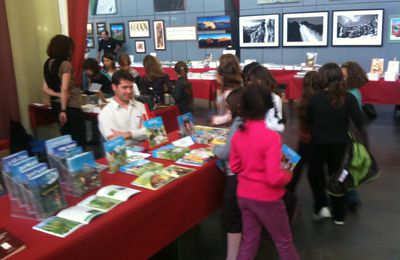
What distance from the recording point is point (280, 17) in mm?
8969

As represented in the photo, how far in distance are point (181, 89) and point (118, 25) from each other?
725 cm

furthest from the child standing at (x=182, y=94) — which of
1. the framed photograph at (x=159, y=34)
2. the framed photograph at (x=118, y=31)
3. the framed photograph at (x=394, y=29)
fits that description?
the framed photograph at (x=118, y=31)

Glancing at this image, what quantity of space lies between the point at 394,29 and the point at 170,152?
6.53m

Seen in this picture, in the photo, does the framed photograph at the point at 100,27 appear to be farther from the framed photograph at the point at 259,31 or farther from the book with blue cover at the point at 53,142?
the book with blue cover at the point at 53,142

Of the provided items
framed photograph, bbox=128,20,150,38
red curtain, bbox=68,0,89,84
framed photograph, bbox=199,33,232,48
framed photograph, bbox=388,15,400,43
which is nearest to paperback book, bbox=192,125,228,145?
red curtain, bbox=68,0,89,84

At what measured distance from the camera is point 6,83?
4.47 m

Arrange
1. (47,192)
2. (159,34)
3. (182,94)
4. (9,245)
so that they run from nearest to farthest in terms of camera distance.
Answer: (9,245)
(47,192)
(182,94)
(159,34)

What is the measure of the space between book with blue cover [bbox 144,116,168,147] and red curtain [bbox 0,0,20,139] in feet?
7.59

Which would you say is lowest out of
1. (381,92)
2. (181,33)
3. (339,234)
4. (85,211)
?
(339,234)

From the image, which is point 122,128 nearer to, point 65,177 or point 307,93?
point 65,177

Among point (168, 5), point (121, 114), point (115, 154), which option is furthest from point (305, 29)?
point (115, 154)

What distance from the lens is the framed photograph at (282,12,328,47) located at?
849 cm

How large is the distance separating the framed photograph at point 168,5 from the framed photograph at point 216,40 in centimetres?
99

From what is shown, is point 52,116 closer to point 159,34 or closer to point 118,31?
point 159,34
